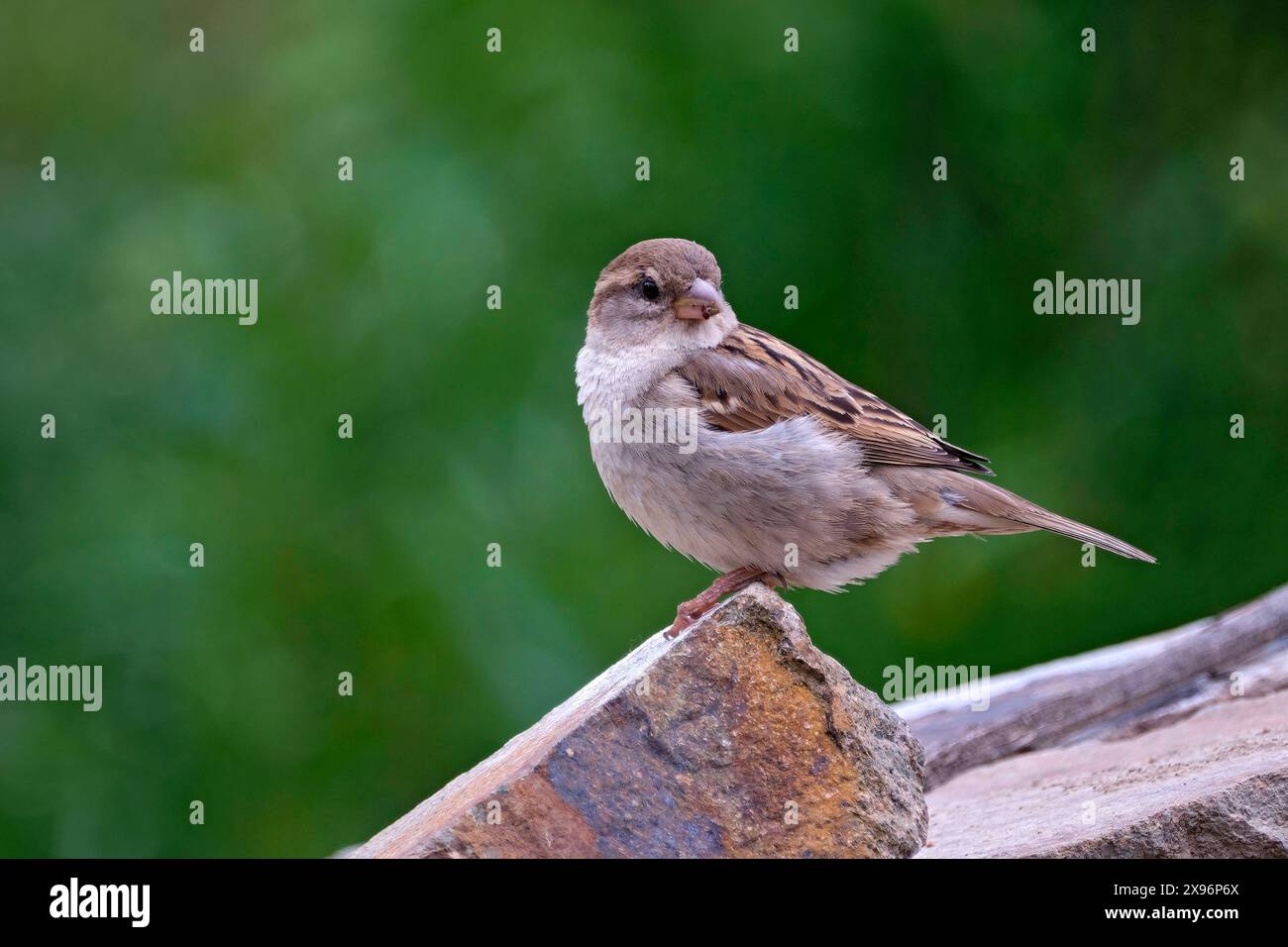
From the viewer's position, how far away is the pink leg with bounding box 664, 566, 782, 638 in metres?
5.06

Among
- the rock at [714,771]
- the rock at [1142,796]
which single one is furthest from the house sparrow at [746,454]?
the rock at [1142,796]

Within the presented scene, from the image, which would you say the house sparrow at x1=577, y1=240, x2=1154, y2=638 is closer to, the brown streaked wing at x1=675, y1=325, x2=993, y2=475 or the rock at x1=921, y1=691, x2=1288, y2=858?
the brown streaked wing at x1=675, y1=325, x2=993, y2=475

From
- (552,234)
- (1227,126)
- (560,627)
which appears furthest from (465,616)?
(1227,126)

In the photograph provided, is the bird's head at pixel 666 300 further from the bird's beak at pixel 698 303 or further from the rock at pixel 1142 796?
the rock at pixel 1142 796

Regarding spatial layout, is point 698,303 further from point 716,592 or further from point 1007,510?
point 1007,510

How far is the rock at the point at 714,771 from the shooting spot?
4.24 m

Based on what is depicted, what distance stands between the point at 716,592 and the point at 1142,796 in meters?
1.43

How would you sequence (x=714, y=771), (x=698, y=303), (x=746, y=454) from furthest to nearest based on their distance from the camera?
(x=698, y=303)
(x=746, y=454)
(x=714, y=771)

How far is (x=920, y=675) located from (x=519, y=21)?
4.05 meters

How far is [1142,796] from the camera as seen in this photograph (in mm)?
4664

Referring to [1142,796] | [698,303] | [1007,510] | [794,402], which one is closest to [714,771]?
[1142,796]

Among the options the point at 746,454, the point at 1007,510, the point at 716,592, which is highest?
the point at 746,454

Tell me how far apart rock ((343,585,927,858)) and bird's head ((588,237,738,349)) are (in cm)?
143

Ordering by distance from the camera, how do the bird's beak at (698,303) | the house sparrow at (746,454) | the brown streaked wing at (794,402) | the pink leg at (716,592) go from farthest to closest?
1. the bird's beak at (698,303)
2. the brown streaked wing at (794,402)
3. the house sparrow at (746,454)
4. the pink leg at (716,592)
